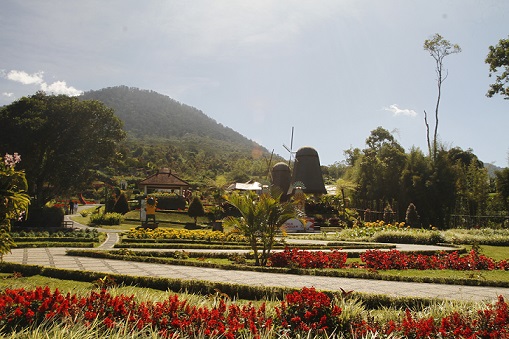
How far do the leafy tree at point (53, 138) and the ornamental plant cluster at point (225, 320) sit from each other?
19995 millimetres

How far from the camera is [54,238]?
43.3ft

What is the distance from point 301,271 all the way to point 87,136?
63.8 ft

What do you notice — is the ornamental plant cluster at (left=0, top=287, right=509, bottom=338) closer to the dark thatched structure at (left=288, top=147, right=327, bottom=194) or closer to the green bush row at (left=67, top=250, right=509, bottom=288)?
the green bush row at (left=67, top=250, right=509, bottom=288)

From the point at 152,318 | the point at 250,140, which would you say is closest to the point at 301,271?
A: the point at 152,318

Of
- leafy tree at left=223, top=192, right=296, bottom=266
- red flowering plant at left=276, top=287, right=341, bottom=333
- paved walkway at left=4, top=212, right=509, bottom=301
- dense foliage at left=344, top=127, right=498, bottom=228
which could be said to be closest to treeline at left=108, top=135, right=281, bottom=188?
dense foliage at left=344, top=127, right=498, bottom=228

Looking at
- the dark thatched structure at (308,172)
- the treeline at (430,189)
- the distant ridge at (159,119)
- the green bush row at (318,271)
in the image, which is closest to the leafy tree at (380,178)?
the treeline at (430,189)

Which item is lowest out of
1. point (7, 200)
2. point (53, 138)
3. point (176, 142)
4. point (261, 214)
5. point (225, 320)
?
point (225, 320)

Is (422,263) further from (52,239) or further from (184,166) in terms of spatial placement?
(184,166)

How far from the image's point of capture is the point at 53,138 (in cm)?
2241

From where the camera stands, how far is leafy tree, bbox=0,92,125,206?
69.9ft

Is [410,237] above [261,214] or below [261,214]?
below

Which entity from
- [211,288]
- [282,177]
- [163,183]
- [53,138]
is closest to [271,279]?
[211,288]

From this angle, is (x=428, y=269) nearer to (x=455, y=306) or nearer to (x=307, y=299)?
(x=455, y=306)

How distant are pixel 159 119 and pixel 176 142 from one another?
52235 mm
